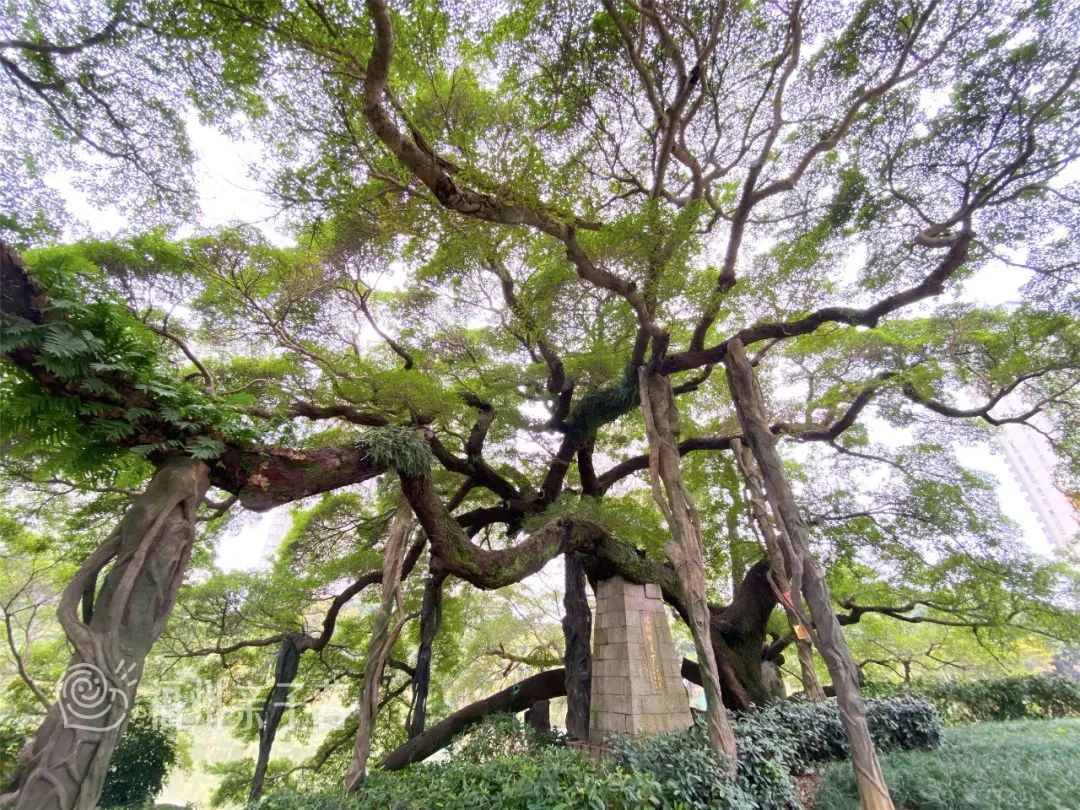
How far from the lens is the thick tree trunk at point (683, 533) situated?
378 cm

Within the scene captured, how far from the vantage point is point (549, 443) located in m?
7.82

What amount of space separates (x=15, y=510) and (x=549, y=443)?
663 centimetres

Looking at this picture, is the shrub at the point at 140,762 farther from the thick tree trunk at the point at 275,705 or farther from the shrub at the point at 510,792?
the shrub at the point at 510,792

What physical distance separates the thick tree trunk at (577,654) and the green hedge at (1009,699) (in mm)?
6395

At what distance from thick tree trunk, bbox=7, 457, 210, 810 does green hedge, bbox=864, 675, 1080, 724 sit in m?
11.0

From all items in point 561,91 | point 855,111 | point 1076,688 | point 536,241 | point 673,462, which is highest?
point 561,91

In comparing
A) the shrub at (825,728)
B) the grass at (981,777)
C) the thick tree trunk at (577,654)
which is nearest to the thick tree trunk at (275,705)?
the thick tree trunk at (577,654)

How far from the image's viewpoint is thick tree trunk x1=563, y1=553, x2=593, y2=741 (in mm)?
5926

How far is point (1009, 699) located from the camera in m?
8.23

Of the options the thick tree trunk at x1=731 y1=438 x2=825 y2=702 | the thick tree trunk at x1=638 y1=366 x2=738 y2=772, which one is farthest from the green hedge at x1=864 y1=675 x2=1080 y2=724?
the thick tree trunk at x1=638 y1=366 x2=738 y2=772

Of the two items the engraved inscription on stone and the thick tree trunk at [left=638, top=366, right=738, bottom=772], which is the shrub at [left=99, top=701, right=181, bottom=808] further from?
the thick tree trunk at [left=638, top=366, right=738, bottom=772]

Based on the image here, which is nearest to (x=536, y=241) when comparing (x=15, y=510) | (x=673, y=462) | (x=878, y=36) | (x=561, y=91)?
(x=561, y=91)

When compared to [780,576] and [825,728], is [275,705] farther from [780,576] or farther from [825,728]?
[780,576]

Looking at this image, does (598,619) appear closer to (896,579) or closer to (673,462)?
(673,462)
